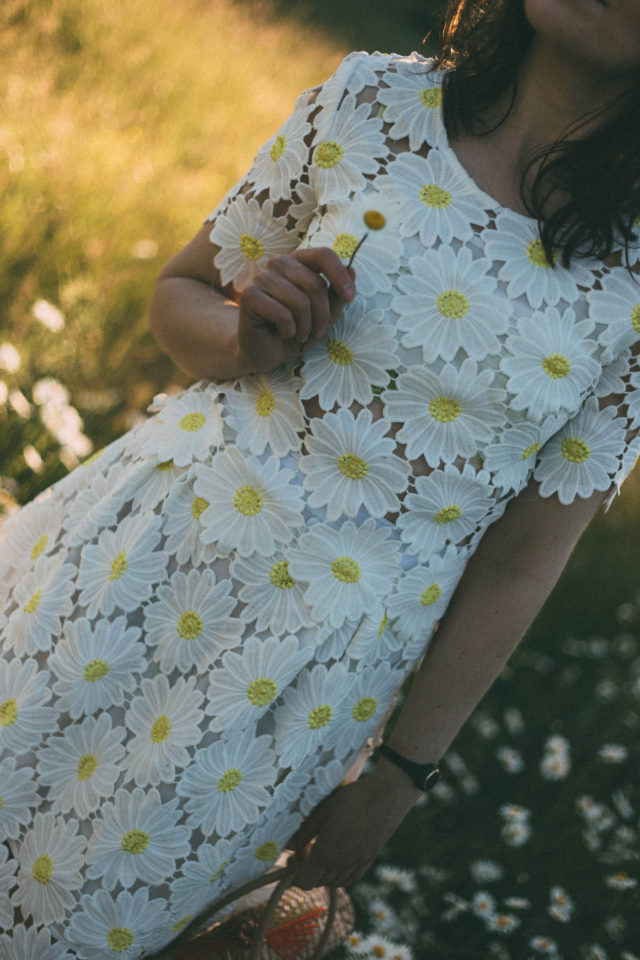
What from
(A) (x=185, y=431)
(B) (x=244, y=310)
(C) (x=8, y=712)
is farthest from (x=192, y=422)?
(C) (x=8, y=712)

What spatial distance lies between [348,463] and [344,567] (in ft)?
0.44

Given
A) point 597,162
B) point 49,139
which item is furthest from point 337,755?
point 49,139

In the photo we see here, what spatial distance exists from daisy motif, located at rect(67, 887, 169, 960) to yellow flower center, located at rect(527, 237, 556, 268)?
0.94m

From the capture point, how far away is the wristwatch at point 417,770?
3.95 feet

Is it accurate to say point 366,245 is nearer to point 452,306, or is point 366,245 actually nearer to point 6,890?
point 452,306

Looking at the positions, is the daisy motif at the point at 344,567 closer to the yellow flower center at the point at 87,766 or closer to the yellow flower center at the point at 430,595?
the yellow flower center at the point at 430,595

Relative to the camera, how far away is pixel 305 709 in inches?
42.8

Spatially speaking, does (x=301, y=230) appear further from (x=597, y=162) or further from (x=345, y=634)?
(x=345, y=634)

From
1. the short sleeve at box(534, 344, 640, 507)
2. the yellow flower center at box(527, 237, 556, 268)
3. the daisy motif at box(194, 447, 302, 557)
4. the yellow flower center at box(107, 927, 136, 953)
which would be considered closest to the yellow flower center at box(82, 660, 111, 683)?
the daisy motif at box(194, 447, 302, 557)

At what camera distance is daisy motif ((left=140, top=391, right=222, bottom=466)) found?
3.63 feet

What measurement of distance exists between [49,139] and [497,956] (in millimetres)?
3130

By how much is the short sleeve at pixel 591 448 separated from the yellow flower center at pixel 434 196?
1.06 ft

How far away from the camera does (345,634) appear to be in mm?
1093

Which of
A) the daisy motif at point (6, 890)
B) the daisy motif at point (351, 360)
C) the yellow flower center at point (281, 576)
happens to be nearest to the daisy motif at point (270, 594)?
the yellow flower center at point (281, 576)
